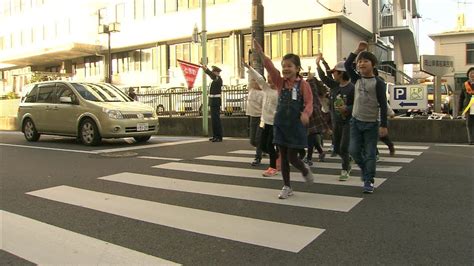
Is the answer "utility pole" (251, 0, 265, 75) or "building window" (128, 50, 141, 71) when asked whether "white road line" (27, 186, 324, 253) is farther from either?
"building window" (128, 50, 141, 71)

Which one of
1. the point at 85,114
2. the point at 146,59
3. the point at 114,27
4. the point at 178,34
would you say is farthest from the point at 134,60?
the point at 85,114

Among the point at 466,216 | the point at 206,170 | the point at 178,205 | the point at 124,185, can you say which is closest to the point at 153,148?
the point at 206,170

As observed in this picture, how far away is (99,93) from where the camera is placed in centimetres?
1270

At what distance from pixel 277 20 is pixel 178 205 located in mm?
25583

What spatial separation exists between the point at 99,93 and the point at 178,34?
Result: 22326mm

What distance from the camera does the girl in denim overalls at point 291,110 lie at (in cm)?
572

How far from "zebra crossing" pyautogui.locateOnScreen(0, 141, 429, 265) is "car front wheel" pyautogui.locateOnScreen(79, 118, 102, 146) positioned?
3.80m

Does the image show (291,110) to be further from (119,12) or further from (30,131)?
(119,12)

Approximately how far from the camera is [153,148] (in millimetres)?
11297

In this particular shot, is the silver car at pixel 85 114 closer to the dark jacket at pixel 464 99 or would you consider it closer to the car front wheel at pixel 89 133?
the car front wheel at pixel 89 133

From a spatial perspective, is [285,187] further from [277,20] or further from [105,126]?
[277,20]

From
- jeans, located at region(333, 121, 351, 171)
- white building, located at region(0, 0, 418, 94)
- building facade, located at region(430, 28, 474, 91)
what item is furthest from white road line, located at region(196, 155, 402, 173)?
building facade, located at region(430, 28, 474, 91)

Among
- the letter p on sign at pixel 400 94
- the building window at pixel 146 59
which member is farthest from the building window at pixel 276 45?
the letter p on sign at pixel 400 94

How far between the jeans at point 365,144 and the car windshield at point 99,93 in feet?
26.3
